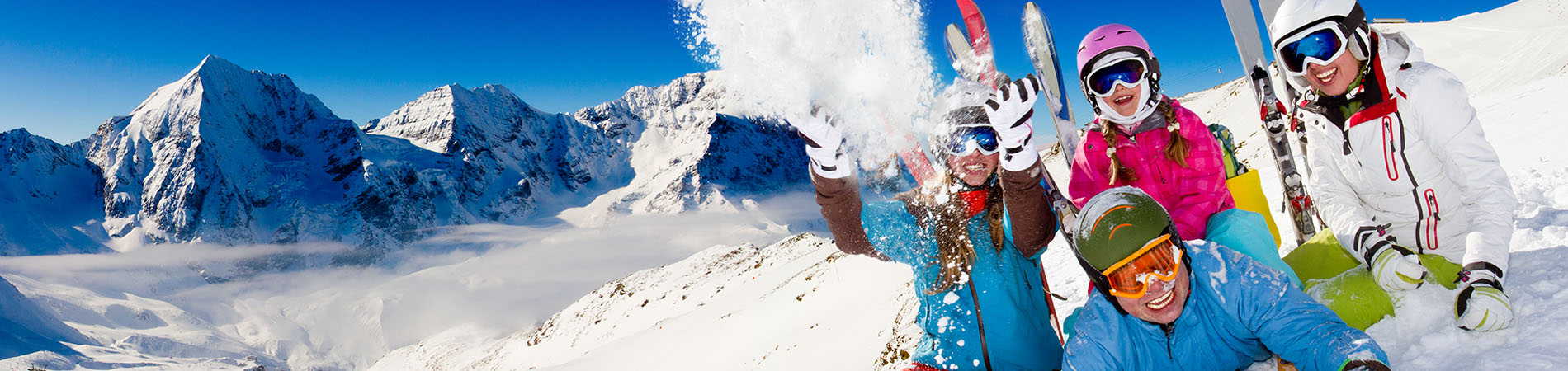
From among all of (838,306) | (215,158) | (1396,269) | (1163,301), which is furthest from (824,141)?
(215,158)

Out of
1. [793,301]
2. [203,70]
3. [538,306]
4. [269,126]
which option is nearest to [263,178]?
[269,126]

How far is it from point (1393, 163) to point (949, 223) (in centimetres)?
214

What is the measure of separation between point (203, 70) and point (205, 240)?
49.3 m

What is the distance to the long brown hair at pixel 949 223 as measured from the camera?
2.98m

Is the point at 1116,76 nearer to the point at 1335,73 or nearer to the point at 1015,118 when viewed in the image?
the point at 1335,73

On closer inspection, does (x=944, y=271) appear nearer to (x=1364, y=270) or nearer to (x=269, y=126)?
(x=1364, y=270)

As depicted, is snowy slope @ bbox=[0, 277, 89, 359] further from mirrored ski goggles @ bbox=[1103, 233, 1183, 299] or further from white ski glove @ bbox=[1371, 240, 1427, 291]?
white ski glove @ bbox=[1371, 240, 1427, 291]

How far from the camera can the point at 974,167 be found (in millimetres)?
2943


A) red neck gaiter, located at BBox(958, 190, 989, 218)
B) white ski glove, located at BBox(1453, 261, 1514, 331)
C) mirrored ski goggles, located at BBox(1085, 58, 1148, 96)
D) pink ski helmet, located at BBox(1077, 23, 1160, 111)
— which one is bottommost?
white ski glove, located at BBox(1453, 261, 1514, 331)

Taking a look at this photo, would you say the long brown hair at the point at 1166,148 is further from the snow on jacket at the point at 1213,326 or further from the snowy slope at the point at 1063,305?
the snowy slope at the point at 1063,305

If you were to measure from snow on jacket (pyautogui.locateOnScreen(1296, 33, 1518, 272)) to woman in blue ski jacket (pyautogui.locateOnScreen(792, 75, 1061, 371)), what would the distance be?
165 centimetres

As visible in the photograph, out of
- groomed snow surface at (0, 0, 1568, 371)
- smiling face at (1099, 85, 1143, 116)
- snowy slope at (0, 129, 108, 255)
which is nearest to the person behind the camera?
groomed snow surface at (0, 0, 1568, 371)

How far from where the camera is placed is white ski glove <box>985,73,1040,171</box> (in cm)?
254

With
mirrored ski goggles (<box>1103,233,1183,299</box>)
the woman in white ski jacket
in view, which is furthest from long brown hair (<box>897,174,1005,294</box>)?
the woman in white ski jacket
